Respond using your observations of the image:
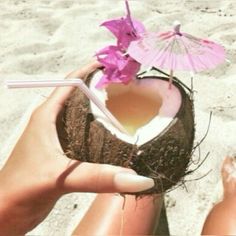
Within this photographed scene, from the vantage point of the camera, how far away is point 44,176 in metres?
1.12

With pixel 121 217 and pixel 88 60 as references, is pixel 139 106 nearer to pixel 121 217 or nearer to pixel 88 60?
pixel 121 217

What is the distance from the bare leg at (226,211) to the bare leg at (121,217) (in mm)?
154

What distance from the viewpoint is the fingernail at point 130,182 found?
98 cm

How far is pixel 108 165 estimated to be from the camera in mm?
1015

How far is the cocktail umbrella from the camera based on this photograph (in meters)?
0.99

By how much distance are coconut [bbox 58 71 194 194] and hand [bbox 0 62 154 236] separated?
0.13 feet

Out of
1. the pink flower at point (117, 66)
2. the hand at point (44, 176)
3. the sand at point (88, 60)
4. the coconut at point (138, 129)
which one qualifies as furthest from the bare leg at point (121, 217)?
the pink flower at point (117, 66)

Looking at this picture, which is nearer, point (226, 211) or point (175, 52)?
point (175, 52)

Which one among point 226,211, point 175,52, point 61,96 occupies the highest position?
point 175,52

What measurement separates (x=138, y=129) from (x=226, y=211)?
0.46 metres

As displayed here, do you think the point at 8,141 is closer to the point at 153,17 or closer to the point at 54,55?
the point at 54,55

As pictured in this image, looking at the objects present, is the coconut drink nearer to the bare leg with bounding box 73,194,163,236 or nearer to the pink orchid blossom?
the pink orchid blossom

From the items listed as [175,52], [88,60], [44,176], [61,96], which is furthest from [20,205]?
[88,60]

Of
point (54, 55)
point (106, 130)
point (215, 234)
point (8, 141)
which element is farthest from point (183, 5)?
point (106, 130)
